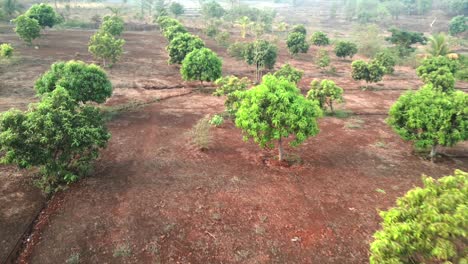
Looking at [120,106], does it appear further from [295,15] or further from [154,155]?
[295,15]

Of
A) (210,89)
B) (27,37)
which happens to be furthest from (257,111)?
(27,37)

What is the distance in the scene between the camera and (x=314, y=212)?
17.2 m

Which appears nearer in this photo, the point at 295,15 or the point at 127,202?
the point at 127,202

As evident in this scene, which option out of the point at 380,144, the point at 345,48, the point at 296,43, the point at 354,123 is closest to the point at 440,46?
the point at 345,48

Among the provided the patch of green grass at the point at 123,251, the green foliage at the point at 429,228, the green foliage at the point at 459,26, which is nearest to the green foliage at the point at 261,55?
the patch of green grass at the point at 123,251

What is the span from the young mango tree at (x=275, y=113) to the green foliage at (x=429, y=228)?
9.44 metres

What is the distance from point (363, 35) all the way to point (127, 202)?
2301 inches

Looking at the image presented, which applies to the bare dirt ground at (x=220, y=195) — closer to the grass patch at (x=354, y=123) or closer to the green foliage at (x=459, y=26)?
the grass patch at (x=354, y=123)

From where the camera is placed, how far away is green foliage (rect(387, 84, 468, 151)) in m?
19.9

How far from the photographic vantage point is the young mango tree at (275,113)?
62.1 feet

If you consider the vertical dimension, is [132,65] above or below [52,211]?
above

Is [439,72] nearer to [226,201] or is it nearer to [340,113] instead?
[340,113]

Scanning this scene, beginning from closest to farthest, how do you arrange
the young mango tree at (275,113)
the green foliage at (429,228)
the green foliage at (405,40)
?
the green foliage at (429,228) → the young mango tree at (275,113) → the green foliage at (405,40)

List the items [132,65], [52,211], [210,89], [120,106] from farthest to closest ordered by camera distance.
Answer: [132,65]
[210,89]
[120,106]
[52,211]
